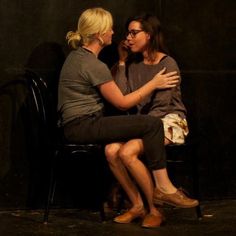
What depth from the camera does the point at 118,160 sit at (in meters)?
4.07

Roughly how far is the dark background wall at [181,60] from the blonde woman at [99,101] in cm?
31

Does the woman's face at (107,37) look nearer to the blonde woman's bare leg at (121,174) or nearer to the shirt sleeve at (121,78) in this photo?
the shirt sleeve at (121,78)

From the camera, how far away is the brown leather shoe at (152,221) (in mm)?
4008

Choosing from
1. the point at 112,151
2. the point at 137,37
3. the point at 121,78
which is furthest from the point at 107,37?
the point at 112,151

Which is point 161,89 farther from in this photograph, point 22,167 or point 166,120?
point 22,167

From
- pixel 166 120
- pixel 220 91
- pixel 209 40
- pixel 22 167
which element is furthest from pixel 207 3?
pixel 22 167

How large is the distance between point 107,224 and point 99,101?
74 centimetres

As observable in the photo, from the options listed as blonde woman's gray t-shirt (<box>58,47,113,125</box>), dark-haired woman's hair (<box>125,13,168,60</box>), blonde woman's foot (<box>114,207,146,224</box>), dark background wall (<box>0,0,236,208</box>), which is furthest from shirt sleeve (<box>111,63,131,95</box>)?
blonde woman's foot (<box>114,207,146,224</box>)

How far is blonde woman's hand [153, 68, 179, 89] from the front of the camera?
4105 millimetres

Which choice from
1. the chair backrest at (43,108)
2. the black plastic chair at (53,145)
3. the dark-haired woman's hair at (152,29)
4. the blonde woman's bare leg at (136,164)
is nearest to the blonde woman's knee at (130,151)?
the blonde woman's bare leg at (136,164)

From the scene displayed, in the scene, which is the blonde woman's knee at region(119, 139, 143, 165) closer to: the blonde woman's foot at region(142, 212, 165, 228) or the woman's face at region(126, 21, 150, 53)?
the blonde woman's foot at region(142, 212, 165, 228)

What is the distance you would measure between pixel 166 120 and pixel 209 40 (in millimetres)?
815

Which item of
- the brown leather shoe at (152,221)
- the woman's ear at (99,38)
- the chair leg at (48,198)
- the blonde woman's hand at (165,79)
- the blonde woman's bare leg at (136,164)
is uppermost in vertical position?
the woman's ear at (99,38)

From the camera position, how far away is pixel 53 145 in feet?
14.2
